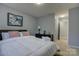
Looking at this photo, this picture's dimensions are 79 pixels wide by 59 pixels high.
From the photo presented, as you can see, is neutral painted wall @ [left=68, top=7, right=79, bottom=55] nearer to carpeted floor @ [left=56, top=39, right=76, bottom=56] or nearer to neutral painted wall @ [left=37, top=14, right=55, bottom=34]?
carpeted floor @ [left=56, top=39, right=76, bottom=56]

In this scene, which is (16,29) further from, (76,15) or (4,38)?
(76,15)

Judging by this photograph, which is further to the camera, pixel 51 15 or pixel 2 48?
pixel 51 15

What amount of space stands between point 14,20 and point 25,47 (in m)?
0.55

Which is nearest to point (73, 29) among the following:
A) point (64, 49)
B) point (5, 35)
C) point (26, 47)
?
point (64, 49)

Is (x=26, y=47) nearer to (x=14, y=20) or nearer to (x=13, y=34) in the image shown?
(x=13, y=34)

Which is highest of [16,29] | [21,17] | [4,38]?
[21,17]

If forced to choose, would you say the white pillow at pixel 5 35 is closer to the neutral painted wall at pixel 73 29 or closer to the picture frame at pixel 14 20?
the picture frame at pixel 14 20

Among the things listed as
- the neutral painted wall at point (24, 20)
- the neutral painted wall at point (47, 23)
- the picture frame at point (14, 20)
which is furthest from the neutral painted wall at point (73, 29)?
the picture frame at point (14, 20)

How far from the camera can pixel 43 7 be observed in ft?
6.07

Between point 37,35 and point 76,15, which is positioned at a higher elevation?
point 76,15

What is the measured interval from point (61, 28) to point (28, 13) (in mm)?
694

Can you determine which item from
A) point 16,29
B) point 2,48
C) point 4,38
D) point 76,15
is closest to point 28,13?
point 16,29

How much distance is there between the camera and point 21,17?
190 centimetres

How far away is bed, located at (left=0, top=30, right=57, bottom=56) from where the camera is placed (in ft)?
5.64
